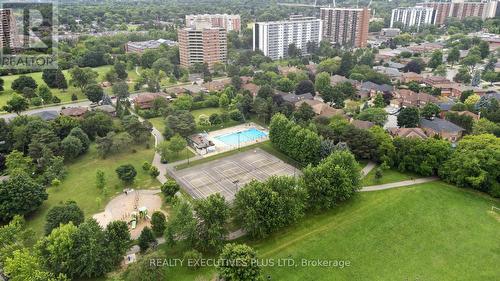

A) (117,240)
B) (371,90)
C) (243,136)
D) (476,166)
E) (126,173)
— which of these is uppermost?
(371,90)

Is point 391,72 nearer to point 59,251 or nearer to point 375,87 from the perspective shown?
point 375,87

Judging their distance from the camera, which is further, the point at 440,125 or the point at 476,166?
the point at 440,125

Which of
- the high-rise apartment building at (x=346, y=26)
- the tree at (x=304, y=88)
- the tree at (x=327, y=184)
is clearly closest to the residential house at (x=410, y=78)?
the tree at (x=304, y=88)

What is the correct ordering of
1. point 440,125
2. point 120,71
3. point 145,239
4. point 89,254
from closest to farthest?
point 89,254 < point 145,239 < point 440,125 < point 120,71

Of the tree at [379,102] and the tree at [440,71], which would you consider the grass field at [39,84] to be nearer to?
the tree at [379,102]

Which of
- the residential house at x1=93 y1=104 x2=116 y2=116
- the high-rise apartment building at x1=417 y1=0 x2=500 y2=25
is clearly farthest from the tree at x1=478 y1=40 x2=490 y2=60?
the residential house at x1=93 y1=104 x2=116 y2=116

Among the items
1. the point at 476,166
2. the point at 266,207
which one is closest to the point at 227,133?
the point at 266,207
